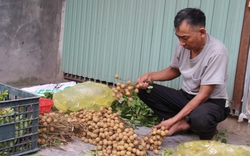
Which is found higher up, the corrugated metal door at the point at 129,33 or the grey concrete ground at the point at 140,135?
the corrugated metal door at the point at 129,33

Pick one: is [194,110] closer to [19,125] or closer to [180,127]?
[180,127]

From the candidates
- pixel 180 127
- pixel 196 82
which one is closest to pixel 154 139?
pixel 180 127

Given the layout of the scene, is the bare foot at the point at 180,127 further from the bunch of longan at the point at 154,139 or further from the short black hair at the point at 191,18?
the short black hair at the point at 191,18

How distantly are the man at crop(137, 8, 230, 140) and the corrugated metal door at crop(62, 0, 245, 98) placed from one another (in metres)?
0.66

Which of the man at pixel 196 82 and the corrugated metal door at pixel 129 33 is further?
the corrugated metal door at pixel 129 33

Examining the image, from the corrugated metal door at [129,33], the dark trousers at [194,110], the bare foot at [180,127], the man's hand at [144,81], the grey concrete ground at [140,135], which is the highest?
the corrugated metal door at [129,33]

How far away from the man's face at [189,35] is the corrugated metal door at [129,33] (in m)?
0.91

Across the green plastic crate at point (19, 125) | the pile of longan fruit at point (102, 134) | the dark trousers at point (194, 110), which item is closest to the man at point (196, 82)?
the dark trousers at point (194, 110)

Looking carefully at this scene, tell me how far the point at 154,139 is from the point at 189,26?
3.48 ft

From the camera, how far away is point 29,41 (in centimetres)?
549

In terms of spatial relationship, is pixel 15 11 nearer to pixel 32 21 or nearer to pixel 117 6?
pixel 32 21

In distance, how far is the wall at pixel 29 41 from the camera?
5234 millimetres

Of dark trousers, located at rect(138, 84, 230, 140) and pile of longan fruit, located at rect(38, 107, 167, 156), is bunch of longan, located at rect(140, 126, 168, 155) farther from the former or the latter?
dark trousers, located at rect(138, 84, 230, 140)

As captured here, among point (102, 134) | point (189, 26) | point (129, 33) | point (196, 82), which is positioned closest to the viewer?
point (189, 26)
